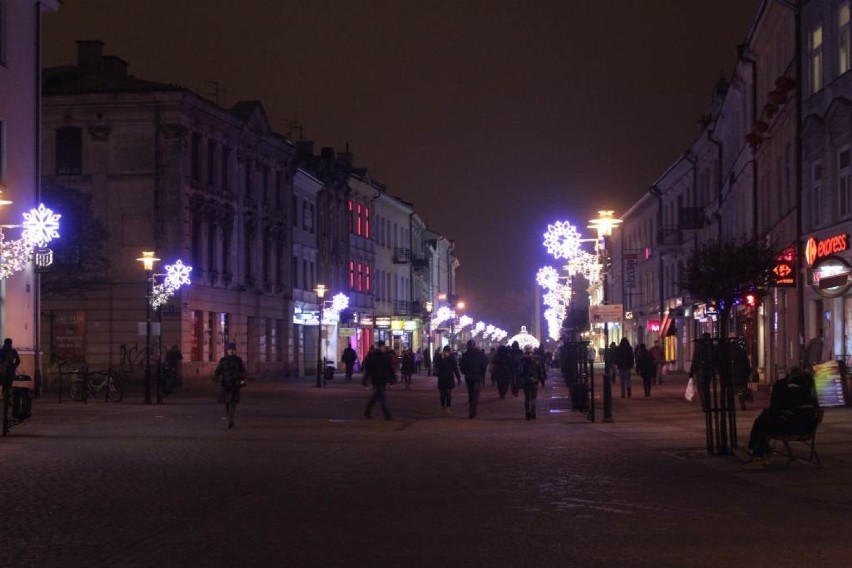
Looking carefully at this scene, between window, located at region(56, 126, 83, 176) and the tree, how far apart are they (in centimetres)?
2519

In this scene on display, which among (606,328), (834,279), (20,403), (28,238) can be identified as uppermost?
(28,238)

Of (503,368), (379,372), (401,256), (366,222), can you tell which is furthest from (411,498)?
(401,256)

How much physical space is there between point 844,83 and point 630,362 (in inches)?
465

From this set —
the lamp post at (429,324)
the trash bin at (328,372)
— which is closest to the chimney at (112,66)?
the trash bin at (328,372)

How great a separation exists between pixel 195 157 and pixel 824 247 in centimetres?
2938

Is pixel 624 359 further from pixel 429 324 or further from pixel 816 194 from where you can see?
pixel 429 324

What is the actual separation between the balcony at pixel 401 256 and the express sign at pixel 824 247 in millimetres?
62151

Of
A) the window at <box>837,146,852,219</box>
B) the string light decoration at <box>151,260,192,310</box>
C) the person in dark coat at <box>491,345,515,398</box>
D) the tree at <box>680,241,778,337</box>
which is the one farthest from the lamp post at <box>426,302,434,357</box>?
the window at <box>837,146,852,219</box>

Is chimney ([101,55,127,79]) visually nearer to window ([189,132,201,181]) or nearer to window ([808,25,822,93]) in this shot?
window ([189,132,201,181])

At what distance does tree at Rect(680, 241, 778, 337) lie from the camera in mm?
35156

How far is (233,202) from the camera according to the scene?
57.2 meters

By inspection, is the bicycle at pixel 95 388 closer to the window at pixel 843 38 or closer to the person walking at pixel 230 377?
the person walking at pixel 230 377

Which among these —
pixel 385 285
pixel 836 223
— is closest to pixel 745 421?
pixel 836 223

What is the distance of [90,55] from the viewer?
54.4 m
